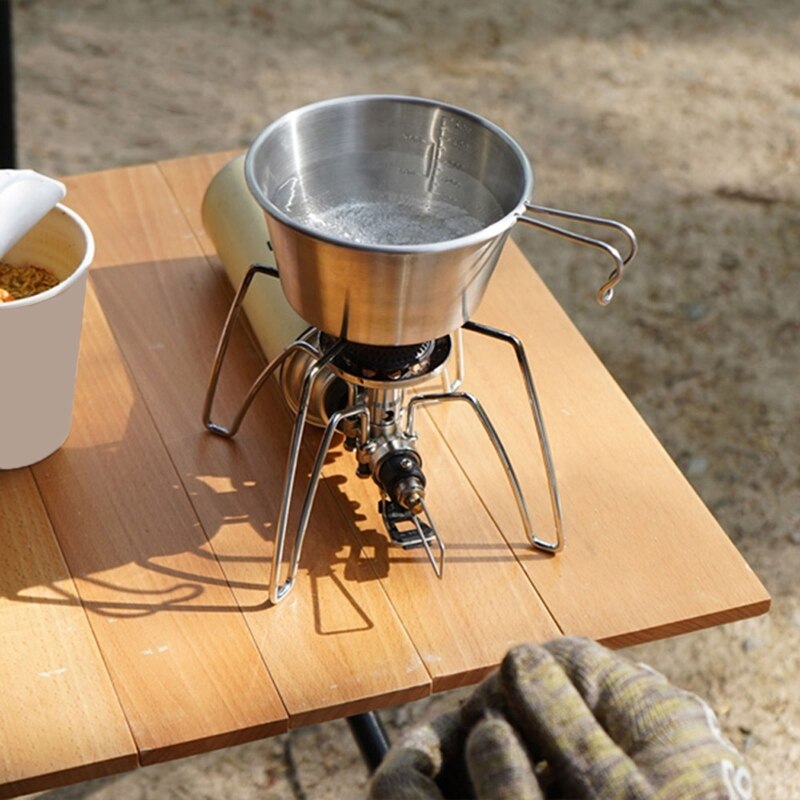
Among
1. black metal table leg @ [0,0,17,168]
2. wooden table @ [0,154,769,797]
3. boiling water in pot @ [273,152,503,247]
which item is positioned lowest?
black metal table leg @ [0,0,17,168]

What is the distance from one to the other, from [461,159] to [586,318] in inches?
44.6

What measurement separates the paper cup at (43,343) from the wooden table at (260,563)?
0.11 ft

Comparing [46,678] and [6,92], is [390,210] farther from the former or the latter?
[6,92]

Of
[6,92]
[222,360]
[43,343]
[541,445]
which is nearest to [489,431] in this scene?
[541,445]

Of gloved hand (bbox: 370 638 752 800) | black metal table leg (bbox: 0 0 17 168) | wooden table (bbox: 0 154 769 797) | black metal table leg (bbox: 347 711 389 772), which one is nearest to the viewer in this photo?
gloved hand (bbox: 370 638 752 800)

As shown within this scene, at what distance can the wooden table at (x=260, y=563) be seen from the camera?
953 millimetres

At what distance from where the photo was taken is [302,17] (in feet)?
9.17

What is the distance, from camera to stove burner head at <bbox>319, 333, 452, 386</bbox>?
0.99 m

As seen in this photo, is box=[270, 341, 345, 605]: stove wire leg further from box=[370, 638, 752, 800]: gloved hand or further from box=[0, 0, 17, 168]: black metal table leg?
box=[0, 0, 17, 168]: black metal table leg

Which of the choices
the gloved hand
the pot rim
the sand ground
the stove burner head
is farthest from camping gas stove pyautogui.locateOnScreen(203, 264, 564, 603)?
the sand ground

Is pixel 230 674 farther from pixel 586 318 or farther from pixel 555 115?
pixel 555 115

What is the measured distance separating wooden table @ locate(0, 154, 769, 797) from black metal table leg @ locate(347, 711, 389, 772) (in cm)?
31

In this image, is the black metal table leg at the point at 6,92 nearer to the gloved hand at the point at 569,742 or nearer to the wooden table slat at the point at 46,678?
the wooden table slat at the point at 46,678

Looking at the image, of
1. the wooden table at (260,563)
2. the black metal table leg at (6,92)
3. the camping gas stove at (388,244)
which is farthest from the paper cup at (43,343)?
the black metal table leg at (6,92)
